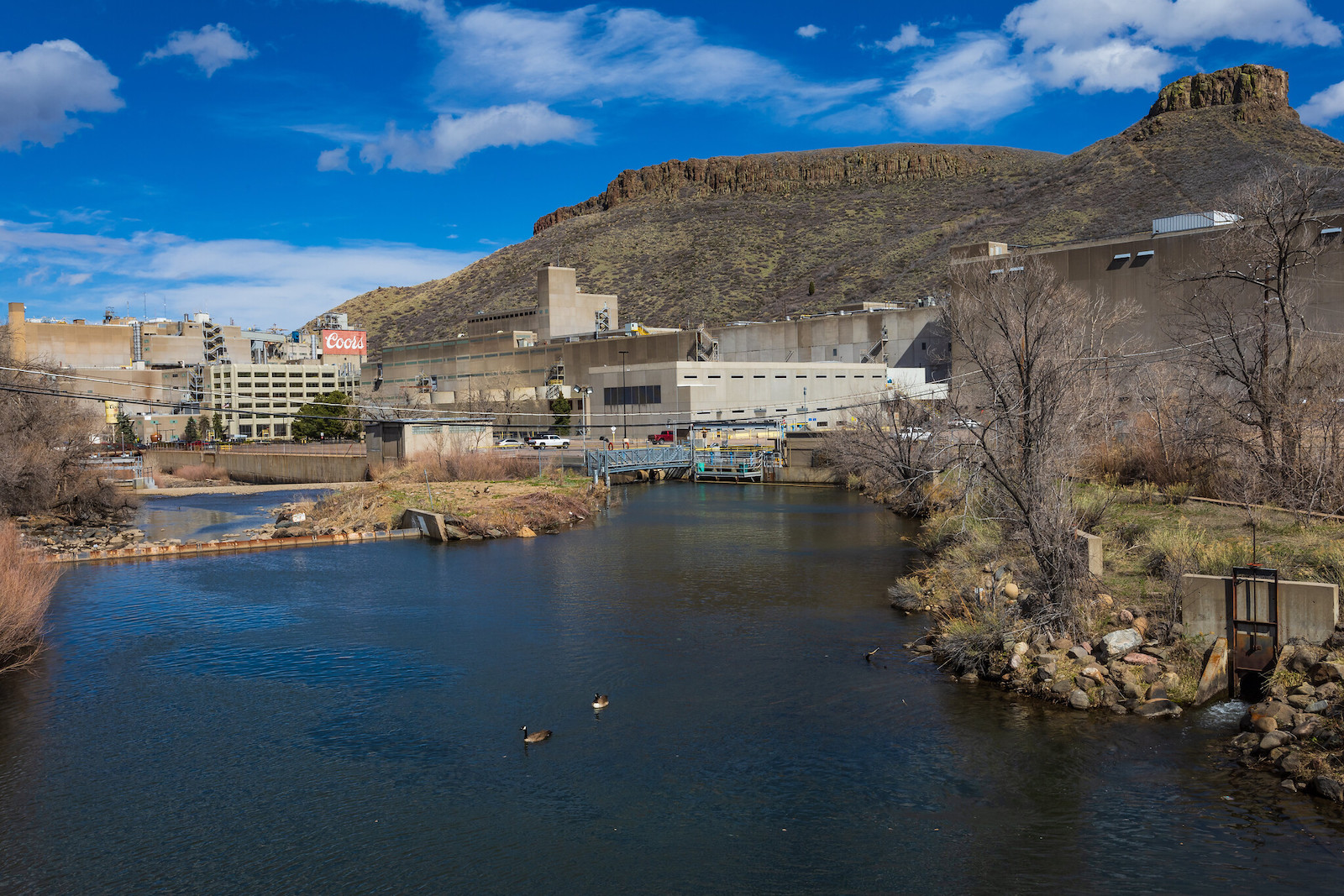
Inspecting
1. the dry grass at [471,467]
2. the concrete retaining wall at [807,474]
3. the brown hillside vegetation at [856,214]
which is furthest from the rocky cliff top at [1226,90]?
the dry grass at [471,467]

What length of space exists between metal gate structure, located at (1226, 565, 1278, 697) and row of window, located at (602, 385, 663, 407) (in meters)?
61.3

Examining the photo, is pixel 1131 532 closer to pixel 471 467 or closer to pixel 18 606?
pixel 18 606

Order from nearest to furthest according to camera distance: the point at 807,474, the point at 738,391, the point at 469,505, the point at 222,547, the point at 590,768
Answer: the point at 590,768 → the point at 222,547 → the point at 469,505 → the point at 807,474 → the point at 738,391

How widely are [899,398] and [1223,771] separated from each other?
130 feet

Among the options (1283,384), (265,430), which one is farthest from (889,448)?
(265,430)

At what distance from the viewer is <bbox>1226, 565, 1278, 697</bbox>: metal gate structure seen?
1580 centimetres

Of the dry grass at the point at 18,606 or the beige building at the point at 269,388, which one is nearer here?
the dry grass at the point at 18,606

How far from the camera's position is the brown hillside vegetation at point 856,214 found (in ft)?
344

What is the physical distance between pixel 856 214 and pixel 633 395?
7322 centimetres

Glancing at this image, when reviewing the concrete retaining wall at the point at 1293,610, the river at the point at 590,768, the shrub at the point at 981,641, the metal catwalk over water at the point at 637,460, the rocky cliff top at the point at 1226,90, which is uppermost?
the rocky cliff top at the point at 1226,90

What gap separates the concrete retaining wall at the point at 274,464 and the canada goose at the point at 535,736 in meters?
48.3

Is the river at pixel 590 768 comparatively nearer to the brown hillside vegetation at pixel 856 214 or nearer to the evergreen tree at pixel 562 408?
the evergreen tree at pixel 562 408

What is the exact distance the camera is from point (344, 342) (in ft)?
482

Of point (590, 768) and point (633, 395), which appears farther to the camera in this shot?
point (633, 395)
